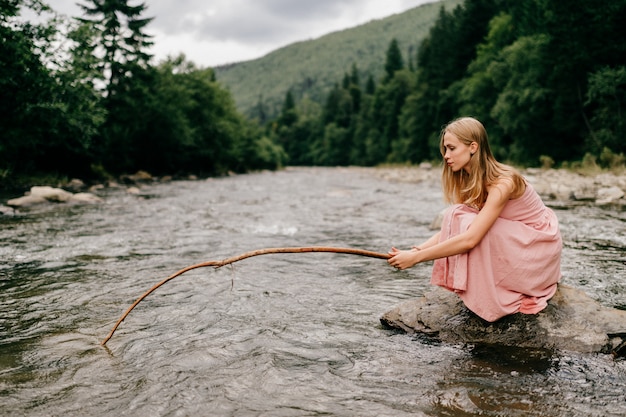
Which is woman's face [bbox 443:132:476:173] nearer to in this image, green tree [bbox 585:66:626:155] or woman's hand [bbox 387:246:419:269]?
woman's hand [bbox 387:246:419:269]

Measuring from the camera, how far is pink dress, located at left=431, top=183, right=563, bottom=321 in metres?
3.39

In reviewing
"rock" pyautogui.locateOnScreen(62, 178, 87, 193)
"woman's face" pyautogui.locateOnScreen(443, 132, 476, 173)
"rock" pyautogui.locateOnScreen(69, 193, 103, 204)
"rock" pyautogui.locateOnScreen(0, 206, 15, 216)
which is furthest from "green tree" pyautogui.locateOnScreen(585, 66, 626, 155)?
"rock" pyautogui.locateOnScreen(62, 178, 87, 193)

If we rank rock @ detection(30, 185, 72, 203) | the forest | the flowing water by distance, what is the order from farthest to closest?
1. the forest
2. rock @ detection(30, 185, 72, 203)
3. the flowing water

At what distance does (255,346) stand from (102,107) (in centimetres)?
2605

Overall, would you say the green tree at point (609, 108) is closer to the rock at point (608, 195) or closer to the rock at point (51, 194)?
the rock at point (608, 195)

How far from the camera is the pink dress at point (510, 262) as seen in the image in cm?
339

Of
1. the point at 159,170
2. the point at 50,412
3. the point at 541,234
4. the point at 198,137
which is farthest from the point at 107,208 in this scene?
the point at 198,137

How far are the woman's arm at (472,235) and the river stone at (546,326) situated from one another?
29.3 inches

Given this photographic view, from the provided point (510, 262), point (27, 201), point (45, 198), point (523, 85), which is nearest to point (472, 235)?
point (510, 262)

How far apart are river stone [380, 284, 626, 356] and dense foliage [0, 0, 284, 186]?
64.7 ft

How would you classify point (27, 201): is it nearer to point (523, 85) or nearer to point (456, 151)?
point (456, 151)

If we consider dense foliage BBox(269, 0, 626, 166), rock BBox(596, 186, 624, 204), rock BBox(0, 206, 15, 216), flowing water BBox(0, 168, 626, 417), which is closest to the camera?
flowing water BBox(0, 168, 626, 417)

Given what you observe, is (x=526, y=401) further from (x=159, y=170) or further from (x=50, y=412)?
(x=159, y=170)

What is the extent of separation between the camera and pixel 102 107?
84.9ft
